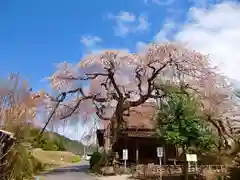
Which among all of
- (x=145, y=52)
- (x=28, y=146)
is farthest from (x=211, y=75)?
(x=28, y=146)

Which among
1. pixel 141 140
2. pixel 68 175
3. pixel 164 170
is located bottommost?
pixel 68 175


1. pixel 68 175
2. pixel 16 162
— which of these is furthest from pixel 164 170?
pixel 16 162

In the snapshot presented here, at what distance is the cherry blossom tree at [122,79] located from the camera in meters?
32.0

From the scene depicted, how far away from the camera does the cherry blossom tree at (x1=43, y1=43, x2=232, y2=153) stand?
32.0m

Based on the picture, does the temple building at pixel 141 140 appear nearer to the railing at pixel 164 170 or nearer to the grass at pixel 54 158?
the railing at pixel 164 170

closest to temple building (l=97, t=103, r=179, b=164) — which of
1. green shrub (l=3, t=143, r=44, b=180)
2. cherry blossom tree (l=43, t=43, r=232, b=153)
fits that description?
cherry blossom tree (l=43, t=43, r=232, b=153)

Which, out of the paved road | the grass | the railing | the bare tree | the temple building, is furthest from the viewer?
the grass

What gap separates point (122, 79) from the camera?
34.1 m

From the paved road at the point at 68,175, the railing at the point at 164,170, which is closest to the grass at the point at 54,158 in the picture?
the paved road at the point at 68,175

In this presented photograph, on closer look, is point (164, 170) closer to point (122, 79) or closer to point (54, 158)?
point (122, 79)

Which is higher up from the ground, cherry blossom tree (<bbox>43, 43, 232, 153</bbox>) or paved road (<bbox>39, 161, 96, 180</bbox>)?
cherry blossom tree (<bbox>43, 43, 232, 153</bbox>)

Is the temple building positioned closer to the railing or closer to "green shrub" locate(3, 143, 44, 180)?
the railing

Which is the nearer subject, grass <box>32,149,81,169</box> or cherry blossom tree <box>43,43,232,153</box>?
cherry blossom tree <box>43,43,232,153</box>

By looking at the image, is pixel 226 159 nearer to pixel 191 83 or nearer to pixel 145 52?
pixel 191 83
